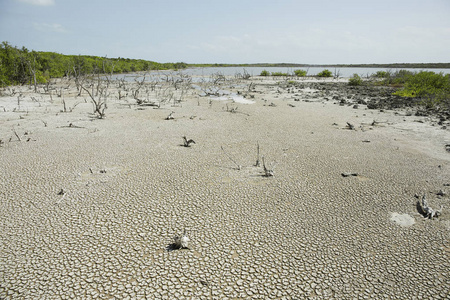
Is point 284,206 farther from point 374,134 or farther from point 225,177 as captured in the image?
point 374,134

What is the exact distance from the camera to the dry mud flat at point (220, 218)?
112 inches

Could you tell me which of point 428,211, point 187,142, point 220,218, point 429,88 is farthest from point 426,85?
point 220,218

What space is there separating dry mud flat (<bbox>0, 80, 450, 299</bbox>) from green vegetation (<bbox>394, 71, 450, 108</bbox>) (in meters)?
9.38

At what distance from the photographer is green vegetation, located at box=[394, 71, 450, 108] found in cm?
1462

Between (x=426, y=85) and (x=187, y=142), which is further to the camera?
(x=426, y=85)

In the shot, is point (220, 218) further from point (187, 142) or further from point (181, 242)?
point (187, 142)

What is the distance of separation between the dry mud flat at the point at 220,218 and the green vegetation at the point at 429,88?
30.8ft

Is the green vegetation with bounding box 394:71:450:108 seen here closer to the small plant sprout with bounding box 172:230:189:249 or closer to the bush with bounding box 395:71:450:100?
the bush with bounding box 395:71:450:100

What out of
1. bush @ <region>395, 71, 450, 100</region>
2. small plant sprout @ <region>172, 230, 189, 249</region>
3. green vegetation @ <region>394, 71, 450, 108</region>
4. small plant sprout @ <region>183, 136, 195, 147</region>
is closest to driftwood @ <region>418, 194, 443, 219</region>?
small plant sprout @ <region>172, 230, 189, 249</region>

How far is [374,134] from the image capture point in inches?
356

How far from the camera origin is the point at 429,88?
16.5 metres

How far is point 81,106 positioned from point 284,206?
13.2m

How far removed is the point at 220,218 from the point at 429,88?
19414 millimetres

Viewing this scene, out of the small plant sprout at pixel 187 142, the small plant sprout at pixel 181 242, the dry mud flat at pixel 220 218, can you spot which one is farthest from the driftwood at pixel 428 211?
the small plant sprout at pixel 187 142
